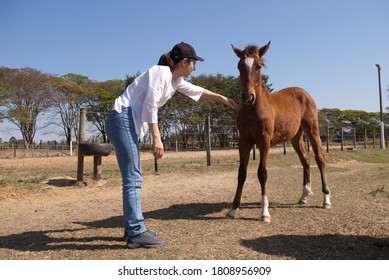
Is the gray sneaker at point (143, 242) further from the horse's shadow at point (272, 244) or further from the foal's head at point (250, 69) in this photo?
the foal's head at point (250, 69)

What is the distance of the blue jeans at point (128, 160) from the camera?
3076mm

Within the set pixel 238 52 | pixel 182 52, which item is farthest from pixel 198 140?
pixel 182 52

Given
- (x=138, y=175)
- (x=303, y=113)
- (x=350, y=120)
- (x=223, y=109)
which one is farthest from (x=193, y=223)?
(x=350, y=120)

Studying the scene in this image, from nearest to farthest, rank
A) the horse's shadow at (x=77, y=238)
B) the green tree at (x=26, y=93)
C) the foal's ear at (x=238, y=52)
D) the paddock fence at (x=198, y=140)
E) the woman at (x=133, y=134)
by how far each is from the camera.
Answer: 1. the woman at (x=133, y=134)
2. the horse's shadow at (x=77, y=238)
3. the foal's ear at (x=238, y=52)
4. the paddock fence at (x=198, y=140)
5. the green tree at (x=26, y=93)

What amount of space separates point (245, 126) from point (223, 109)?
33.6 meters

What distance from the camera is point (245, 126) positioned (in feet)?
14.6

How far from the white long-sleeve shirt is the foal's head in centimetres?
125

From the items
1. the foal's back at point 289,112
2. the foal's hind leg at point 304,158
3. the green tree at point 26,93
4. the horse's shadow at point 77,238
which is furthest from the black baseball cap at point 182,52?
the green tree at point 26,93

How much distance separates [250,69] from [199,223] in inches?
84.6

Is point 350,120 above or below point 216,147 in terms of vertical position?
above

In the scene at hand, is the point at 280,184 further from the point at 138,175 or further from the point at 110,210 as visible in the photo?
the point at 138,175

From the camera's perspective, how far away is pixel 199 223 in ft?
13.3

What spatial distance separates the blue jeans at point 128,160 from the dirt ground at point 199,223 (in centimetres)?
28

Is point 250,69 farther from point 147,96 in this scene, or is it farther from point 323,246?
point 323,246
